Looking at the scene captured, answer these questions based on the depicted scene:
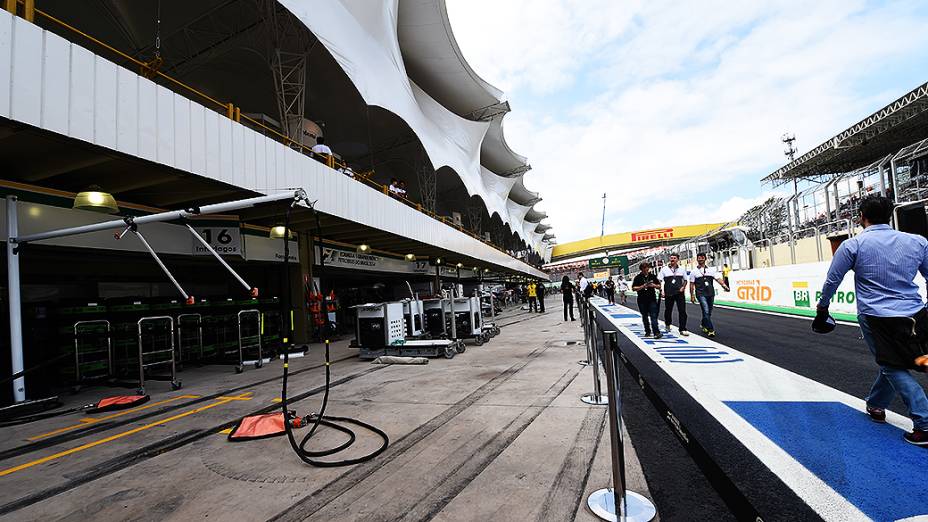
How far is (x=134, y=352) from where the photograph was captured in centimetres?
778

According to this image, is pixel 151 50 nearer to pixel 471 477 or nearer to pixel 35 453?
pixel 35 453

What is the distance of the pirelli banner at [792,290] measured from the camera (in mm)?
9562

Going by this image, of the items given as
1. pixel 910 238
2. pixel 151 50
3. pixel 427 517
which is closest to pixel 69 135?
pixel 427 517

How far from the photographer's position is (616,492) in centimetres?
218

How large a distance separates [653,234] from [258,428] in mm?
75157

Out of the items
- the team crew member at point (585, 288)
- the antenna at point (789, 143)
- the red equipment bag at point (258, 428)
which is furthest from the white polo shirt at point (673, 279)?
the antenna at point (789, 143)

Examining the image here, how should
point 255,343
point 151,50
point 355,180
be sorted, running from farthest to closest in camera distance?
point 151,50, point 355,180, point 255,343

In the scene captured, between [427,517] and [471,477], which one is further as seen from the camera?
[471,477]

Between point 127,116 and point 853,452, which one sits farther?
point 127,116

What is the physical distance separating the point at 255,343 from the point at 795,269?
46.9ft

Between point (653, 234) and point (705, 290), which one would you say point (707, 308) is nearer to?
point (705, 290)

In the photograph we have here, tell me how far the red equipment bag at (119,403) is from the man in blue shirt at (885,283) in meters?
7.58

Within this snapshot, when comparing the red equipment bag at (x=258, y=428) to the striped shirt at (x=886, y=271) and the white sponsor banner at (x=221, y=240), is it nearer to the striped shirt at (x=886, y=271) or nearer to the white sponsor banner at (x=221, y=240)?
the striped shirt at (x=886, y=271)

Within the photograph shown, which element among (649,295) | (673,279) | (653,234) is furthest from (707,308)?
(653,234)
